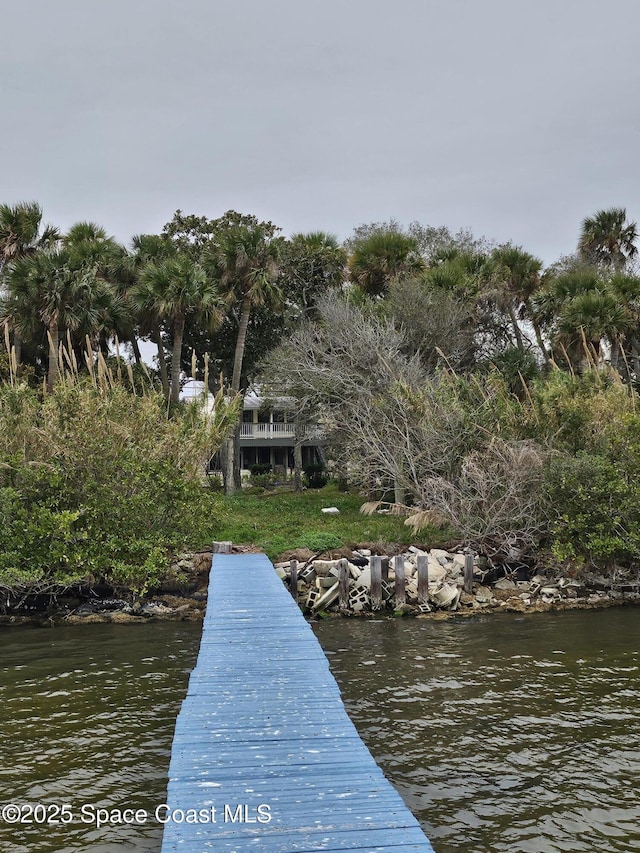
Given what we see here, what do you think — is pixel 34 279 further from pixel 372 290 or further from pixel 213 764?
pixel 213 764

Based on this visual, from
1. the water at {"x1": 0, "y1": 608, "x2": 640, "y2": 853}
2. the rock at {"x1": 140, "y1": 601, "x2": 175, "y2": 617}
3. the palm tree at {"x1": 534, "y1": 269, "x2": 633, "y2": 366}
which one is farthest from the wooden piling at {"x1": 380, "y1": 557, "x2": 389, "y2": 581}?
the palm tree at {"x1": 534, "y1": 269, "x2": 633, "y2": 366}

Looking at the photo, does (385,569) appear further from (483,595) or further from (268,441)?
(268,441)

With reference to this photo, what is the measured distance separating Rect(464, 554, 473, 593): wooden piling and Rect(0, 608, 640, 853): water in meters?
2.18

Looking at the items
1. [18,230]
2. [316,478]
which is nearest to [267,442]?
[316,478]

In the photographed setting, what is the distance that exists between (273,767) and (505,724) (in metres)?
4.65

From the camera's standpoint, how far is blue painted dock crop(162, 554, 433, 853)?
A: 188 inches

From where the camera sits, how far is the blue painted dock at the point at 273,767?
4781 mm

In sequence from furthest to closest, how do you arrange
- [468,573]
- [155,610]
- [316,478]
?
[316,478] < [468,573] < [155,610]

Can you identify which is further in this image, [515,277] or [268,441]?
[268,441]

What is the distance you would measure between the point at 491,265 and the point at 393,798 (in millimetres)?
29465

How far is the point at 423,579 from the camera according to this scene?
648 inches

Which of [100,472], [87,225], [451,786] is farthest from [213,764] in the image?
[87,225]

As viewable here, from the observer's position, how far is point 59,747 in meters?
8.63

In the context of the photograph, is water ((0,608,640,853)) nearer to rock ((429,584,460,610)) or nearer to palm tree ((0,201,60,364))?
rock ((429,584,460,610))
